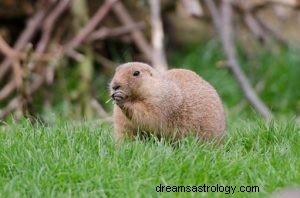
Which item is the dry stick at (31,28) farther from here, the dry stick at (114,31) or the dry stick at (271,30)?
the dry stick at (271,30)

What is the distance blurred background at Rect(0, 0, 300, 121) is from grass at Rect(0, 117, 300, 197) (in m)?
3.24

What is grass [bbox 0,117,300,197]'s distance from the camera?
475cm

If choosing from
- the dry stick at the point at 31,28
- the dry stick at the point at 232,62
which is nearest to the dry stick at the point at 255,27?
the dry stick at the point at 232,62

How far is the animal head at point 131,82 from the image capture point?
17.7 feet

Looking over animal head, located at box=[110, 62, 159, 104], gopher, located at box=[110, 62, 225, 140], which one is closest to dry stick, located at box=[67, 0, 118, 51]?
gopher, located at box=[110, 62, 225, 140]

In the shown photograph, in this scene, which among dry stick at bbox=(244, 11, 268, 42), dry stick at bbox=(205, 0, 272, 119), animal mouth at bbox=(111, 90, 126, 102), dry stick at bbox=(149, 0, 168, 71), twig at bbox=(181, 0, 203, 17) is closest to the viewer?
animal mouth at bbox=(111, 90, 126, 102)

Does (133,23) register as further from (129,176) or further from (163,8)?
(129,176)

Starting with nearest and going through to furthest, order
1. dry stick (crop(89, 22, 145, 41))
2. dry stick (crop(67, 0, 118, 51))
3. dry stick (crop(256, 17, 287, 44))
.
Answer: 1. dry stick (crop(67, 0, 118, 51))
2. dry stick (crop(89, 22, 145, 41))
3. dry stick (crop(256, 17, 287, 44))

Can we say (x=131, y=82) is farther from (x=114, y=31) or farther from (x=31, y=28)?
(x=31, y=28)

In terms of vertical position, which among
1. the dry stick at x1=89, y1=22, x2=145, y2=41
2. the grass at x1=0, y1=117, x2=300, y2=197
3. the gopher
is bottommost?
the grass at x1=0, y1=117, x2=300, y2=197

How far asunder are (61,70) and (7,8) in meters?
1.32

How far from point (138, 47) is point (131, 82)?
18.8 feet

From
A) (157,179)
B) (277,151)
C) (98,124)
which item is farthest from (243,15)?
(157,179)

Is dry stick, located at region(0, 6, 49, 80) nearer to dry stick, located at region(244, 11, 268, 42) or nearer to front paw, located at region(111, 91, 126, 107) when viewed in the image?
dry stick, located at region(244, 11, 268, 42)
